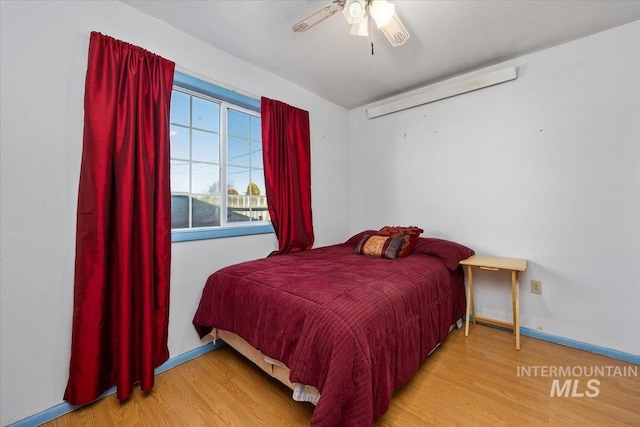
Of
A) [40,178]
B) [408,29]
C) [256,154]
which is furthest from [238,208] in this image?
[408,29]

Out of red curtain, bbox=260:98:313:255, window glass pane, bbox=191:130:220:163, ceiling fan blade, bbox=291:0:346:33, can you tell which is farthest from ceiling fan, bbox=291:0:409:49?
window glass pane, bbox=191:130:220:163

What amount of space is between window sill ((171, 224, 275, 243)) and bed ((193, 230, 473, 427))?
1.13 feet

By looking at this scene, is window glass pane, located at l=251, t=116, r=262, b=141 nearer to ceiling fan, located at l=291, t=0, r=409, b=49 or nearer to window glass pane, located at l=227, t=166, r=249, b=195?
window glass pane, located at l=227, t=166, r=249, b=195

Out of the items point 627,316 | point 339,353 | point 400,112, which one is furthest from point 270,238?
point 627,316

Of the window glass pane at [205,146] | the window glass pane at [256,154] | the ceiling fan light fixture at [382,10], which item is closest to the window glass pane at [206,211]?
the window glass pane at [205,146]

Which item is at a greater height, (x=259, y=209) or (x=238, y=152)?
(x=238, y=152)

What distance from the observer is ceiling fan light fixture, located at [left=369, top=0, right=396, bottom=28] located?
148cm

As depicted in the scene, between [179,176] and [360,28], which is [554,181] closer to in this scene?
[360,28]

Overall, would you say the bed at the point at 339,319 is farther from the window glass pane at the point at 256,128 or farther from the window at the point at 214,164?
the window glass pane at the point at 256,128

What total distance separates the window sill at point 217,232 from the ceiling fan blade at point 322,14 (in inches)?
62.0

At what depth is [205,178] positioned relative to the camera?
89.0 inches

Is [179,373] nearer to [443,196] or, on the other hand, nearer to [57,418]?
[57,418]

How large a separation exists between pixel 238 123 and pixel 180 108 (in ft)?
1.67

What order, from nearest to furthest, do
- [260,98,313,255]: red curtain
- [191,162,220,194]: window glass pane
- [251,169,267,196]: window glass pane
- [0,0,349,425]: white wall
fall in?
[0,0,349,425]: white wall < [191,162,220,194]: window glass pane < [260,98,313,255]: red curtain < [251,169,267,196]: window glass pane
